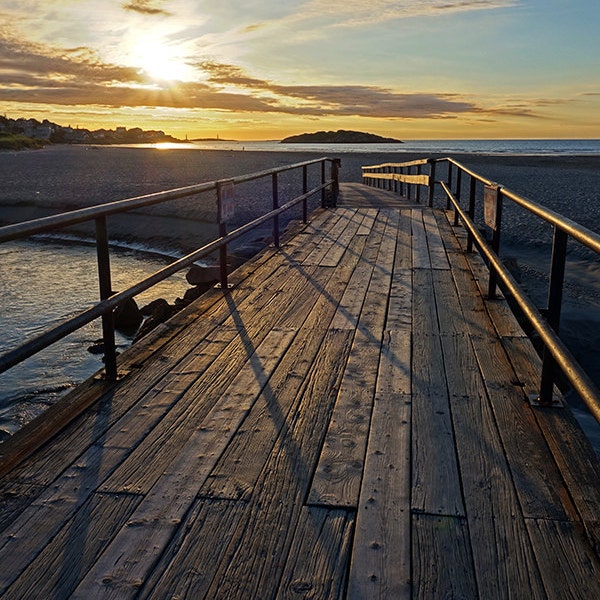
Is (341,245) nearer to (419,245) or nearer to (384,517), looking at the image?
(419,245)

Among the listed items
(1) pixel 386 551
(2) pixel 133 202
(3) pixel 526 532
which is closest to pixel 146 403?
(2) pixel 133 202

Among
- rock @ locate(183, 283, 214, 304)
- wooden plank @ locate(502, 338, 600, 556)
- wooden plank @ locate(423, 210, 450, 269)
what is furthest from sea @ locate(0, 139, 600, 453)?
wooden plank @ locate(502, 338, 600, 556)

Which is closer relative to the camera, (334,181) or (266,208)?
(334,181)

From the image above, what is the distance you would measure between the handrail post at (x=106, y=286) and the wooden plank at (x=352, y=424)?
1.41m

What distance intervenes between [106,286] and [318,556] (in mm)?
2143

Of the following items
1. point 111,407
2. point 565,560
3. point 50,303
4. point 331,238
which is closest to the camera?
point 565,560

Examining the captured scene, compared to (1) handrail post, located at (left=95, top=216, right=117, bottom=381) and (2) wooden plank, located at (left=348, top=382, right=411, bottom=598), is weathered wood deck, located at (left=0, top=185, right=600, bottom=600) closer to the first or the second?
(2) wooden plank, located at (left=348, top=382, right=411, bottom=598)

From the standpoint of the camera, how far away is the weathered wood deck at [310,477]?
218 centimetres

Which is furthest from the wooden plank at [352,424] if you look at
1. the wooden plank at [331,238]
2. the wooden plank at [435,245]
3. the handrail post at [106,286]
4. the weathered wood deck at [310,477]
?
the wooden plank at [331,238]

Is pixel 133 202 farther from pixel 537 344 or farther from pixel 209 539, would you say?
pixel 537 344

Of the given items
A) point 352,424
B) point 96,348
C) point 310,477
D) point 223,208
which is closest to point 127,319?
point 96,348

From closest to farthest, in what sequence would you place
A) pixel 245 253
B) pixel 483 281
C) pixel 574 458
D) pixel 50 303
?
pixel 574 458, pixel 483 281, pixel 245 253, pixel 50 303

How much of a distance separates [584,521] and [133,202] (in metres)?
2.98

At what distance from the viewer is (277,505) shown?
2.57 m
